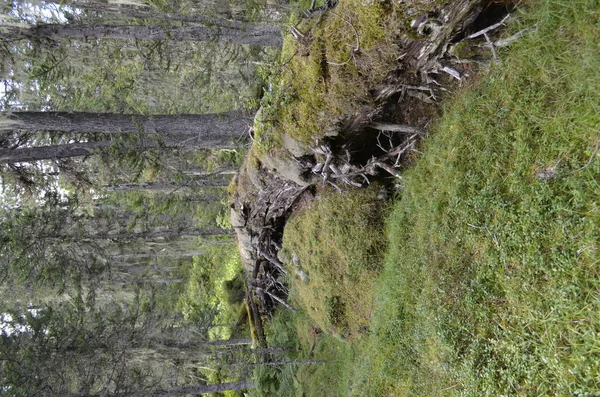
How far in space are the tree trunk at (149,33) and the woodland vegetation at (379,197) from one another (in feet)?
0.13

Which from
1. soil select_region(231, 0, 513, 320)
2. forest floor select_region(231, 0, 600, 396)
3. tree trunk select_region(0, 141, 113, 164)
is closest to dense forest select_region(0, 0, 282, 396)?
tree trunk select_region(0, 141, 113, 164)

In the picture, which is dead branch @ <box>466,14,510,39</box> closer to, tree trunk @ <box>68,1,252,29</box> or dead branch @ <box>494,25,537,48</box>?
dead branch @ <box>494,25,537,48</box>

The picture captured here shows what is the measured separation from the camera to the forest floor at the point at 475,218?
3.81m

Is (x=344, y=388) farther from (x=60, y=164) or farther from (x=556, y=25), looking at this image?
(x=60, y=164)

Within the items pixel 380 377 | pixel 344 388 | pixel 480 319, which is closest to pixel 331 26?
pixel 480 319

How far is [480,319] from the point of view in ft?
15.1

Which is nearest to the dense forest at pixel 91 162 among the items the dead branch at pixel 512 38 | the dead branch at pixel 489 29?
the dead branch at pixel 489 29

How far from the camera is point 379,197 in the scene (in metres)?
6.94

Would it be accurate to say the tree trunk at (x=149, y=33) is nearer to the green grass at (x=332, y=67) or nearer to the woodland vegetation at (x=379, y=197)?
the woodland vegetation at (x=379, y=197)

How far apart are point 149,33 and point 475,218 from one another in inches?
277

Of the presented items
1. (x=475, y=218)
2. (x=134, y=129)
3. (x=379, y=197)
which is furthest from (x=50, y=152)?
(x=475, y=218)

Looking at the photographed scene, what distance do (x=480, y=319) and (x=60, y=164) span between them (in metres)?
9.16

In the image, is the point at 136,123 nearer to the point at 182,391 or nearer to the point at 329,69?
the point at 329,69

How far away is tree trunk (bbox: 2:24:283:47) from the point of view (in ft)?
24.7
